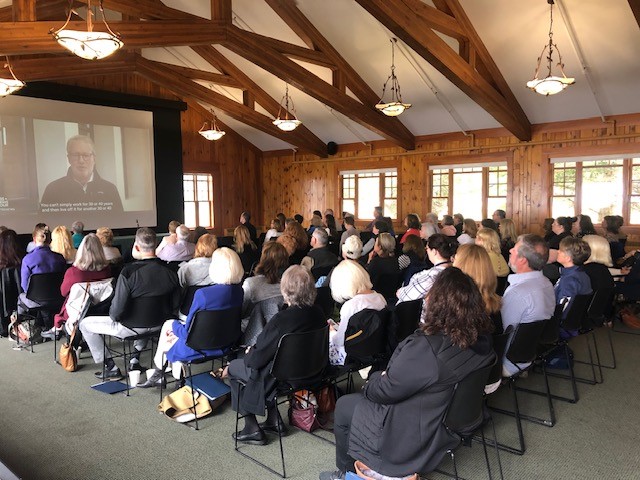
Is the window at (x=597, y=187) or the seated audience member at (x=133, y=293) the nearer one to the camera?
the seated audience member at (x=133, y=293)

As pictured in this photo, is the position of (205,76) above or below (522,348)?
above

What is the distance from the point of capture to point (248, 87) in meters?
11.0

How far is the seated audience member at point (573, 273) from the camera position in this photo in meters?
4.14

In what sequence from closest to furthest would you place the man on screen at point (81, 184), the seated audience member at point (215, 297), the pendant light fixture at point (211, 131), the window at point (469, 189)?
the seated audience member at point (215, 297), the window at point (469, 189), the man on screen at point (81, 184), the pendant light fixture at point (211, 131)

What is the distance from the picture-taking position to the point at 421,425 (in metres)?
2.19

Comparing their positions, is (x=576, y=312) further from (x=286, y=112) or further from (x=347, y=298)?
(x=286, y=112)

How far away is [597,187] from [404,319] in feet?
23.1

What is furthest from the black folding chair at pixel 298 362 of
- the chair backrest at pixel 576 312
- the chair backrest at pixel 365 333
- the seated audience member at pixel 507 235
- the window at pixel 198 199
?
the window at pixel 198 199

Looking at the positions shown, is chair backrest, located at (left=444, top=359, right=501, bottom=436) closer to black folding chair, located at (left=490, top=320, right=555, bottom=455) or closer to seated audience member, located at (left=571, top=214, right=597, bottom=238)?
black folding chair, located at (left=490, top=320, right=555, bottom=455)

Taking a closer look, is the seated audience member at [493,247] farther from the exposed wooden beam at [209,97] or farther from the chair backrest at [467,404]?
the exposed wooden beam at [209,97]

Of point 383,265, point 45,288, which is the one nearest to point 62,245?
point 45,288

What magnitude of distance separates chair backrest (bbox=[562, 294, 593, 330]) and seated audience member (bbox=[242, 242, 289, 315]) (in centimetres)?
219

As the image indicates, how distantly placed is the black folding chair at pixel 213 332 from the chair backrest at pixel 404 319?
1.06 m

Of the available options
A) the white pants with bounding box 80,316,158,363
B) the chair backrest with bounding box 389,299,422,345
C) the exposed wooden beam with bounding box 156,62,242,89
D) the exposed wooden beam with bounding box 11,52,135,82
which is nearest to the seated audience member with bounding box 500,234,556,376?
the chair backrest with bounding box 389,299,422,345
